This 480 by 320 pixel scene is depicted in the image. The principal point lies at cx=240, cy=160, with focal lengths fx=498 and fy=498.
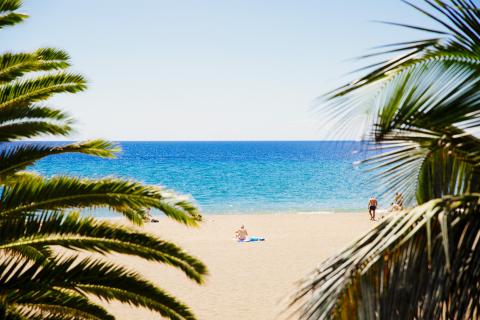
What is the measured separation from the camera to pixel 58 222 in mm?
5148

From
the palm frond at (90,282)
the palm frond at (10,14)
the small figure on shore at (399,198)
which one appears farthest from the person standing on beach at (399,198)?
the palm frond at (10,14)

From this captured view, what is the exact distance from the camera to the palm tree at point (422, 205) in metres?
2.45

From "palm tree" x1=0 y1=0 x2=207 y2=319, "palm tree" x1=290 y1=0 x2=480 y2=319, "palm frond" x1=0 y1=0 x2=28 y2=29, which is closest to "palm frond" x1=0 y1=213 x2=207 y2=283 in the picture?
"palm tree" x1=0 y1=0 x2=207 y2=319

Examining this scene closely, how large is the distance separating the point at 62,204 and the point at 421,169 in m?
3.75

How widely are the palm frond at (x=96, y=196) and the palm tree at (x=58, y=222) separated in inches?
0.4

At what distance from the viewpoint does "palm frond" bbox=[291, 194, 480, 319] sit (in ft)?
7.95

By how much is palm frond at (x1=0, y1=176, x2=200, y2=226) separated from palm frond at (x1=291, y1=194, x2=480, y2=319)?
3.11 meters

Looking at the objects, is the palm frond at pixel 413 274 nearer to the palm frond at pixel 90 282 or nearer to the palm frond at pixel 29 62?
the palm frond at pixel 90 282

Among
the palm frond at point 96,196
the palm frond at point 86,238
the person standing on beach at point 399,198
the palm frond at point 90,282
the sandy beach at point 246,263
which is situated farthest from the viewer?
the sandy beach at point 246,263

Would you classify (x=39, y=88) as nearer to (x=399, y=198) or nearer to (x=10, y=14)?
(x=10, y=14)

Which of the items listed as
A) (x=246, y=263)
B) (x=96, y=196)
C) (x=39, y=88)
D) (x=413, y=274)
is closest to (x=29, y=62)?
(x=39, y=88)

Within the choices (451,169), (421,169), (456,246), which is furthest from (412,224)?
(421,169)

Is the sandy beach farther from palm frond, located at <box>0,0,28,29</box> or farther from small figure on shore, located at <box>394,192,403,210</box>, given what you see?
palm frond, located at <box>0,0,28,29</box>

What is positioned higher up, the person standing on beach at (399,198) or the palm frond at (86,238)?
the person standing on beach at (399,198)
